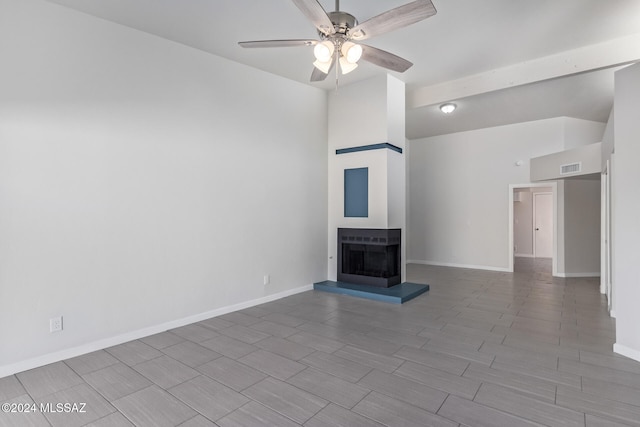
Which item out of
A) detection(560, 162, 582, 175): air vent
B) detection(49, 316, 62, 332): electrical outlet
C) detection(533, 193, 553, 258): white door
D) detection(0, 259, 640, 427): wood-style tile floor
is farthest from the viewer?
detection(533, 193, 553, 258): white door

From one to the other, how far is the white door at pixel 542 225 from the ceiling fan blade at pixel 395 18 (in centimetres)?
996

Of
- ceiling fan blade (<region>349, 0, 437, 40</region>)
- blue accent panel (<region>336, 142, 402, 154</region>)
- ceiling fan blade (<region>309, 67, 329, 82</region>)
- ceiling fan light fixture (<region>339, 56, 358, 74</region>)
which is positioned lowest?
blue accent panel (<region>336, 142, 402, 154</region>)

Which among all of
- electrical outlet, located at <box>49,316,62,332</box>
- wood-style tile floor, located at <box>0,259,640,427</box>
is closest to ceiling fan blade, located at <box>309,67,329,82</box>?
wood-style tile floor, located at <box>0,259,640,427</box>

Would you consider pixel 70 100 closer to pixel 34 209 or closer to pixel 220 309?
pixel 34 209

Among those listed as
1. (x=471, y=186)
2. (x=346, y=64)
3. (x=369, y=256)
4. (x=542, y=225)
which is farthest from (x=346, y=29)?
(x=542, y=225)

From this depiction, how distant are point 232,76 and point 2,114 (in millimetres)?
2470

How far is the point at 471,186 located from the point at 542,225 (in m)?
4.06

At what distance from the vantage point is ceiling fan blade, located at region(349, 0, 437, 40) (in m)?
2.38

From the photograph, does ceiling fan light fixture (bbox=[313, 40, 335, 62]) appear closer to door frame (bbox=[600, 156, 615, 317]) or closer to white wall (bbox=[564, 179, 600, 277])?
door frame (bbox=[600, 156, 615, 317])

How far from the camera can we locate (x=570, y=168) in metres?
6.25

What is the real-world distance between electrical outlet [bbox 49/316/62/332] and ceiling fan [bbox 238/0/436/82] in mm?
2950

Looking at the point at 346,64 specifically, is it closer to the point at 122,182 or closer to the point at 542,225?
the point at 122,182

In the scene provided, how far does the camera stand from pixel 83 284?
3199 millimetres

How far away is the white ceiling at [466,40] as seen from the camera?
3340 mm
